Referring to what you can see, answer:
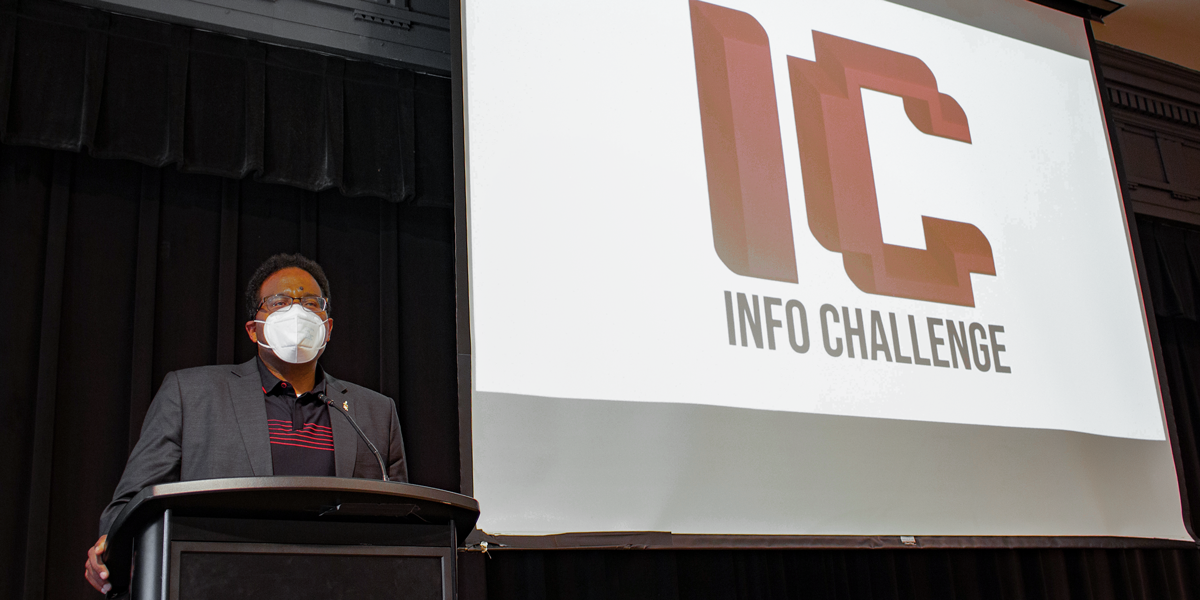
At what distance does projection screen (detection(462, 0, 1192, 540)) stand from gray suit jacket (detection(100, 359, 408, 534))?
415 mm

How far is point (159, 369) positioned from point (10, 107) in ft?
2.46

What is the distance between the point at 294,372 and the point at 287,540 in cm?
80

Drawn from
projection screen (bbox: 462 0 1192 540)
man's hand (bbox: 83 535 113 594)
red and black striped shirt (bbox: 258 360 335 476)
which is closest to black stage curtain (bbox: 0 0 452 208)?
projection screen (bbox: 462 0 1192 540)

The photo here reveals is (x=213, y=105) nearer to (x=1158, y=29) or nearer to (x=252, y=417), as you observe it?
(x=252, y=417)

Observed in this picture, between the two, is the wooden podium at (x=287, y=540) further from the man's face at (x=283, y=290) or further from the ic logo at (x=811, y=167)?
the ic logo at (x=811, y=167)

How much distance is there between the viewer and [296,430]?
1889 millimetres

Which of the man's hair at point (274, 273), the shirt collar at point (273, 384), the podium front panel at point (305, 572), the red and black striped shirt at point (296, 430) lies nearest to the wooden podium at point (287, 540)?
the podium front panel at point (305, 572)

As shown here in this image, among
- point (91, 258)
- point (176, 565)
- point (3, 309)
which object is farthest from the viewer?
point (91, 258)

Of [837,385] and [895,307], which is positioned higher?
[895,307]

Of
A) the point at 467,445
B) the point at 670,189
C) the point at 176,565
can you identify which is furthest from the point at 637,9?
the point at 176,565

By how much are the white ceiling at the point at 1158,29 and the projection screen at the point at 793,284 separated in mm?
1040

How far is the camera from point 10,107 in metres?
2.53

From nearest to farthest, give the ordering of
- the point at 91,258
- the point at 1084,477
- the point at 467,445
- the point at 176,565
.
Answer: the point at 176,565 → the point at 467,445 → the point at 91,258 → the point at 1084,477

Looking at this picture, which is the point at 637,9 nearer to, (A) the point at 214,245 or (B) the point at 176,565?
(A) the point at 214,245
